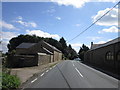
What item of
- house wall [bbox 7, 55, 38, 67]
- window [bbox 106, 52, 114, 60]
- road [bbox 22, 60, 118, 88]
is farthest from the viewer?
window [bbox 106, 52, 114, 60]

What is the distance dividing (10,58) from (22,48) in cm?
4981

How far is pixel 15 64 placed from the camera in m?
26.3

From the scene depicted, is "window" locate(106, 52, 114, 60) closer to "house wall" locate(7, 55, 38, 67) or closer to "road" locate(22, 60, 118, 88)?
"house wall" locate(7, 55, 38, 67)

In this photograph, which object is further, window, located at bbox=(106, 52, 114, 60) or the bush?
window, located at bbox=(106, 52, 114, 60)

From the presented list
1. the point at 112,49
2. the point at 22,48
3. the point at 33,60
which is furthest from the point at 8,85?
the point at 22,48

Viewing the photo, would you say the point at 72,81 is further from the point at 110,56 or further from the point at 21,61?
the point at 110,56

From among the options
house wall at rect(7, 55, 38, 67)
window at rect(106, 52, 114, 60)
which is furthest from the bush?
window at rect(106, 52, 114, 60)

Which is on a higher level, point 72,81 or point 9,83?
point 9,83

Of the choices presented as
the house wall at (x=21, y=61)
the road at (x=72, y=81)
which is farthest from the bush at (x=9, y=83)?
the house wall at (x=21, y=61)

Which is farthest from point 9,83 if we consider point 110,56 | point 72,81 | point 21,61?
point 110,56

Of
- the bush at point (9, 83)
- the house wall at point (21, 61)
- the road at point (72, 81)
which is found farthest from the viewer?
the house wall at point (21, 61)

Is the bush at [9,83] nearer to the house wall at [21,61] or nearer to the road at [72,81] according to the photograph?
the road at [72,81]

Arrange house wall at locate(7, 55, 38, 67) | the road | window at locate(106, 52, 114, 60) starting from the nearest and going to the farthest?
the road, house wall at locate(7, 55, 38, 67), window at locate(106, 52, 114, 60)

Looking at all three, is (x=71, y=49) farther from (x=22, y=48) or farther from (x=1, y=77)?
(x=1, y=77)
